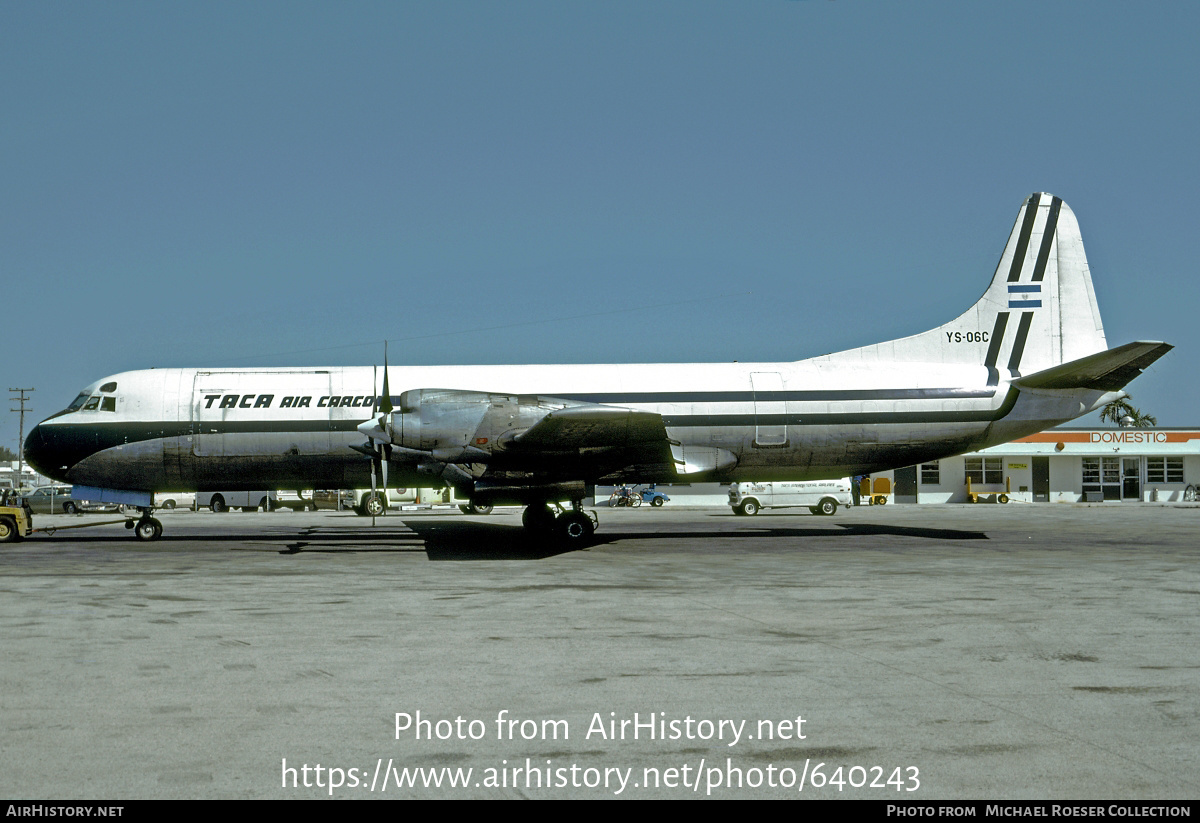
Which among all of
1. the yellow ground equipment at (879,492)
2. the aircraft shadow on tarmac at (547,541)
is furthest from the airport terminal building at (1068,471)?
the aircraft shadow on tarmac at (547,541)

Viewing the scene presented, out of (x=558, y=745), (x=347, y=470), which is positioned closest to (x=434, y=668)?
(x=558, y=745)

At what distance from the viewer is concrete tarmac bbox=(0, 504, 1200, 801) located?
5465 mm

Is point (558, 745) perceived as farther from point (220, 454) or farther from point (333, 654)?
point (220, 454)

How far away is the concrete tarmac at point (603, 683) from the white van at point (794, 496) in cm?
2588

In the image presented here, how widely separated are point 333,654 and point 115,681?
192 centimetres

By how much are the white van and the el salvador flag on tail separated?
17.6 metres

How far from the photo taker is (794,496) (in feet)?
141

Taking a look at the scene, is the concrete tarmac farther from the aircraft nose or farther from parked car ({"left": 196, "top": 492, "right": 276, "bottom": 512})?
parked car ({"left": 196, "top": 492, "right": 276, "bottom": 512})

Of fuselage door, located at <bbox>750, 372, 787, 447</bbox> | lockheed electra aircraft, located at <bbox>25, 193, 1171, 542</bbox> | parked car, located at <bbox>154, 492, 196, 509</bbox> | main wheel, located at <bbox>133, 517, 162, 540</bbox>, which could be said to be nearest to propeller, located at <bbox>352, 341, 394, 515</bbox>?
lockheed electra aircraft, located at <bbox>25, 193, 1171, 542</bbox>

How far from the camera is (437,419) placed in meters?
Answer: 20.4

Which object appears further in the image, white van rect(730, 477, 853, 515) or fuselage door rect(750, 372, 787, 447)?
white van rect(730, 477, 853, 515)

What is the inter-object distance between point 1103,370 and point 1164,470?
1741 inches

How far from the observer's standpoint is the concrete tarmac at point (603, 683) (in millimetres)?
5465

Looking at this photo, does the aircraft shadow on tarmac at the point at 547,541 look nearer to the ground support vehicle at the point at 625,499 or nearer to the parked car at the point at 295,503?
the parked car at the point at 295,503
